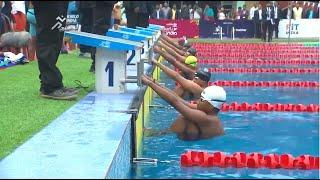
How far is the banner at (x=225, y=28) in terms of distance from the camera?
30484 mm

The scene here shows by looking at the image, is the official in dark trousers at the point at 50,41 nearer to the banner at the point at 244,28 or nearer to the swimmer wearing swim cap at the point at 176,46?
the swimmer wearing swim cap at the point at 176,46

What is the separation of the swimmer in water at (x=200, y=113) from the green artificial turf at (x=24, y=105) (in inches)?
46.0

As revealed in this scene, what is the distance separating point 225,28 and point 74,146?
26.3m

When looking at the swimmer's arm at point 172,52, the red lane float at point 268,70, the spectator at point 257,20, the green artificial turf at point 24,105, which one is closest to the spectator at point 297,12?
the spectator at point 257,20

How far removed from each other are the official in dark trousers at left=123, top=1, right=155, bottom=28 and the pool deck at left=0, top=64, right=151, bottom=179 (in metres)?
6.71

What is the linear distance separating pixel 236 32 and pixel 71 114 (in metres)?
24.9

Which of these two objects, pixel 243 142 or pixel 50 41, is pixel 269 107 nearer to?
pixel 243 142

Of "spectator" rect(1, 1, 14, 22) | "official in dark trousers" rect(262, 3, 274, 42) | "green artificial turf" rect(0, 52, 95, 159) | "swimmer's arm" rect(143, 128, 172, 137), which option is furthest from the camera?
"official in dark trousers" rect(262, 3, 274, 42)

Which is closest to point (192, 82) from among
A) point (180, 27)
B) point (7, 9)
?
point (7, 9)

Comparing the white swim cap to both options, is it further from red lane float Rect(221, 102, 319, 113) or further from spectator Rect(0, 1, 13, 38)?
spectator Rect(0, 1, 13, 38)

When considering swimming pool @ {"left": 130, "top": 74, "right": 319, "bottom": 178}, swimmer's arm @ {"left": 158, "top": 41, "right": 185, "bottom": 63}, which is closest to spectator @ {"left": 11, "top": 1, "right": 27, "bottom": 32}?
swimmer's arm @ {"left": 158, "top": 41, "right": 185, "bottom": 63}

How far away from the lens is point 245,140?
24.1 ft

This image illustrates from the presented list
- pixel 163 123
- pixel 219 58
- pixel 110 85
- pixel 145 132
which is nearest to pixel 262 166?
pixel 145 132

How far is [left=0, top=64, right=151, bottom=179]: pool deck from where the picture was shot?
13.2 ft
